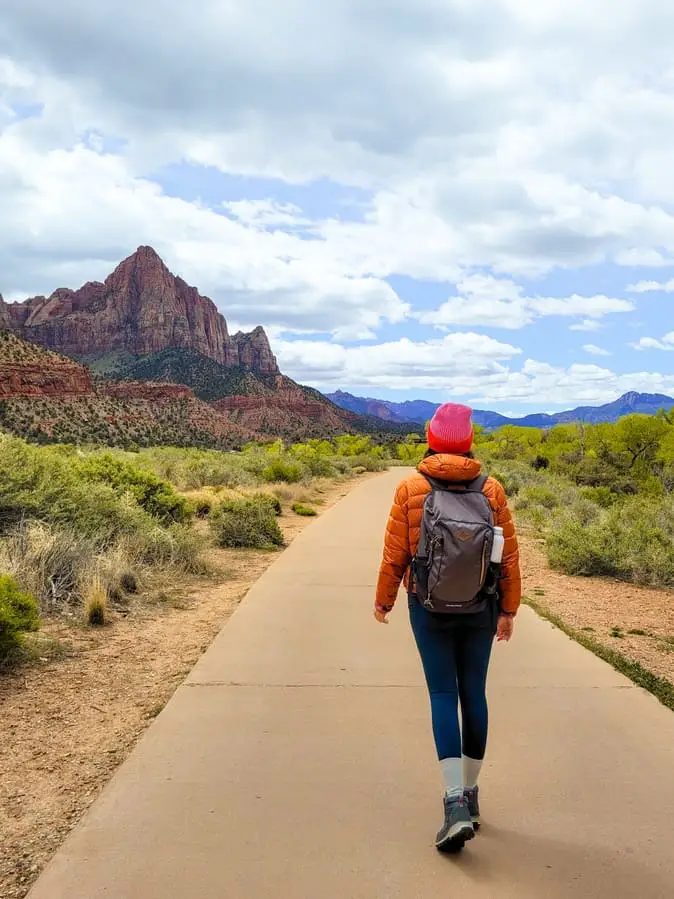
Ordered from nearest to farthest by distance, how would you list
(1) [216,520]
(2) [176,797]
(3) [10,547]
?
(2) [176,797] → (3) [10,547] → (1) [216,520]

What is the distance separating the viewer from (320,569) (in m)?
11.1

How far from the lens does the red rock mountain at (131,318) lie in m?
153

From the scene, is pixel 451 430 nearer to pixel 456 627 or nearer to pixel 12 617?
pixel 456 627

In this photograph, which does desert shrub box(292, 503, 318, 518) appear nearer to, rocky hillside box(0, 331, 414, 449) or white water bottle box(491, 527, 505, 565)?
white water bottle box(491, 527, 505, 565)

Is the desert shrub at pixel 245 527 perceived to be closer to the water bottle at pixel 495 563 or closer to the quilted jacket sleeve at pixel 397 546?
the quilted jacket sleeve at pixel 397 546

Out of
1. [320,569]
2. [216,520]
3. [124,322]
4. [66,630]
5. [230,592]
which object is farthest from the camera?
[124,322]

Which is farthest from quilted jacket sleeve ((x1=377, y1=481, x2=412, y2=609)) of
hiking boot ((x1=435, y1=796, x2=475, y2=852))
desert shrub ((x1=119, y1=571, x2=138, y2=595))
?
desert shrub ((x1=119, y1=571, x2=138, y2=595))

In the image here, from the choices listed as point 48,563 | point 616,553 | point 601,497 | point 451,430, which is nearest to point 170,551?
point 48,563

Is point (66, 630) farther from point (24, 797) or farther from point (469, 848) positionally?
point (469, 848)

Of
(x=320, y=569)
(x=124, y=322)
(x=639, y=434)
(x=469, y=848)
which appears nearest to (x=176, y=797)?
(x=469, y=848)

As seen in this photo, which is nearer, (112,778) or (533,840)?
(533,840)

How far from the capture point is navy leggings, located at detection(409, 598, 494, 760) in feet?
11.8

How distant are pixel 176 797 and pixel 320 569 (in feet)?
23.8

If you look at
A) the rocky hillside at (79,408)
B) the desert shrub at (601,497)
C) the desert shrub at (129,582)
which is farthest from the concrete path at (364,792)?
the rocky hillside at (79,408)
